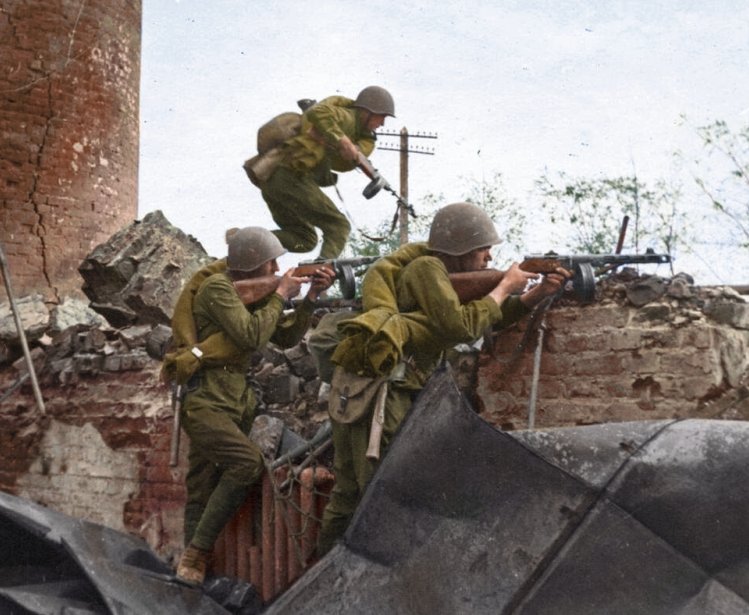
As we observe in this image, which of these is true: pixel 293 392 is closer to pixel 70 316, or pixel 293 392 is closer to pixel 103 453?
pixel 103 453

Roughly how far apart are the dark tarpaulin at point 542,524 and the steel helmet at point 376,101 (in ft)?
12.0

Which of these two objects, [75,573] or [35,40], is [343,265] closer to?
[75,573]

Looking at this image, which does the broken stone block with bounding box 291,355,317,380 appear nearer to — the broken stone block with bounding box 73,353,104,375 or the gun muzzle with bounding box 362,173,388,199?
the gun muzzle with bounding box 362,173,388,199

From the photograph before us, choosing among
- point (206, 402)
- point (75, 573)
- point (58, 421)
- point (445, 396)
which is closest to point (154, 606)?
point (75, 573)

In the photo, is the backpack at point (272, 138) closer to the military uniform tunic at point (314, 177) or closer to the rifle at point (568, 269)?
the military uniform tunic at point (314, 177)

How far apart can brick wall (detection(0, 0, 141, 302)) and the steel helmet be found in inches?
235

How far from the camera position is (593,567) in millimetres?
2307

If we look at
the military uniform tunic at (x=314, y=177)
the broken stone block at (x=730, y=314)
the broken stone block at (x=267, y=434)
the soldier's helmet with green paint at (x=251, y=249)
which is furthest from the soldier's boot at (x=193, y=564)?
the broken stone block at (x=730, y=314)

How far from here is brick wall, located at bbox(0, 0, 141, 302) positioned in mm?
10539

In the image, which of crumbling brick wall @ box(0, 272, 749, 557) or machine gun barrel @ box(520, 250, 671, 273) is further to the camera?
crumbling brick wall @ box(0, 272, 749, 557)

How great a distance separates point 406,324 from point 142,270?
4.90 m

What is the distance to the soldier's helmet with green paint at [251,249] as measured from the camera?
4645 millimetres

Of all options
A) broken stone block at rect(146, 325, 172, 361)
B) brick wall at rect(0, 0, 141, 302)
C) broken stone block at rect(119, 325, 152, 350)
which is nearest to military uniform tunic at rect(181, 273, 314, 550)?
broken stone block at rect(146, 325, 172, 361)

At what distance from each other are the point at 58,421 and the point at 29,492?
0.58m
